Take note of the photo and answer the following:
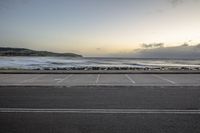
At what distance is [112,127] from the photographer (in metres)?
6.09

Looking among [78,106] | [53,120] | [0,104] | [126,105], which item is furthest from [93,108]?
[0,104]

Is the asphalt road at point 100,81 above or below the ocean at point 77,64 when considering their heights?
below

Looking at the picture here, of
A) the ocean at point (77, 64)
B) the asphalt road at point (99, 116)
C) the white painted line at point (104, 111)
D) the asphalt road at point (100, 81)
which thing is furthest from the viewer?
the ocean at point (77, 64)

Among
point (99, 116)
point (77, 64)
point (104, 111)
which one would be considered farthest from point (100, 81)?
point (77, 64)

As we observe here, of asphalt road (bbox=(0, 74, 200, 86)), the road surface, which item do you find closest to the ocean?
asphalt road (bbox=(0, 74, 200, 86))

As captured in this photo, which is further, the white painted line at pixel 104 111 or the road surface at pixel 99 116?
the white painted line at pixel 104 111

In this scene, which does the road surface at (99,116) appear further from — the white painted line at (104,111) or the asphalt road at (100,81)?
the asphalt road at (100,81)

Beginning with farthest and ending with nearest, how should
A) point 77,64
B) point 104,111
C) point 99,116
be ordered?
point 77,64 < point 104,111 < point 99,116

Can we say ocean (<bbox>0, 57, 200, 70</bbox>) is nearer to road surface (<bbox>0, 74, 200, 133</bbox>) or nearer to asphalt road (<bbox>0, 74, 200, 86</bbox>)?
asphalt road (<bbox>0, 74, 200, 86</bbox>)

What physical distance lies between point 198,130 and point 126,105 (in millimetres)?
3298

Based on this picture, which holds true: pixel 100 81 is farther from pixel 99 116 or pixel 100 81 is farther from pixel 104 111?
pixel 99 116

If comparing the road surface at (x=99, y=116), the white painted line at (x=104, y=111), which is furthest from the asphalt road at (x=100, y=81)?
the white painted line at (x=104, y=111)

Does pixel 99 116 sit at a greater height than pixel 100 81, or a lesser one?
lesser

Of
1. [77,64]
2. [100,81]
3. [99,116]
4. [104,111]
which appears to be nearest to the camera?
[99,116]
